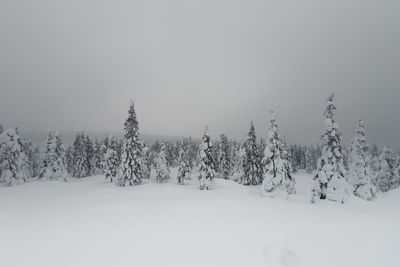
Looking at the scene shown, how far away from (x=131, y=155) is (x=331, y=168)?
37.4 meters

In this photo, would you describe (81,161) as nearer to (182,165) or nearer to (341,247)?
(182,165)

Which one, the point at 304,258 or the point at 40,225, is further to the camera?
the point at 40,225

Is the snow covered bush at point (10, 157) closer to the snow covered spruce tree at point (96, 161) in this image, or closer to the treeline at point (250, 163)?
the treeline at point (250, 163)

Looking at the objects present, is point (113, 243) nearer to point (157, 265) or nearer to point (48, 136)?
point (157, 265)

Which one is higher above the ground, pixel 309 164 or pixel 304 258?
pixel 304 258

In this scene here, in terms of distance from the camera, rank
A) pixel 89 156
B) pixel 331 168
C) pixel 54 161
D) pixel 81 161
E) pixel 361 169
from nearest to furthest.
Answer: pixel 331 168 → pixel 361 169 → pixel 54 161 → pixel 81 161 → pixel 89 156

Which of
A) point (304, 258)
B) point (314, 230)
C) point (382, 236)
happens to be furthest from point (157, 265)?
point (382, 236)

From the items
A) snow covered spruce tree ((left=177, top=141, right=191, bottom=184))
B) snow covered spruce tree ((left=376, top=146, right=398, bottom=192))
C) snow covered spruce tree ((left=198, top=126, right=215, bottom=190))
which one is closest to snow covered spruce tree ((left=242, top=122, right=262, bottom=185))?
snow covered spruce tree ((left=198, top=126, right=215, bottom=190))

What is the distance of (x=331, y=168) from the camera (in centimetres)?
3366

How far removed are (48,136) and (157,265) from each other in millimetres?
70057

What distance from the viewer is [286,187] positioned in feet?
125

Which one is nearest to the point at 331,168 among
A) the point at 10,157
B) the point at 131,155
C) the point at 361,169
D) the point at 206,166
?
the point at 361,169

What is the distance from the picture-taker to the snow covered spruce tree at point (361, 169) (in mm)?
46438

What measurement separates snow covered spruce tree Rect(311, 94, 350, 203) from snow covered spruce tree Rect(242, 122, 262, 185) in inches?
1087
